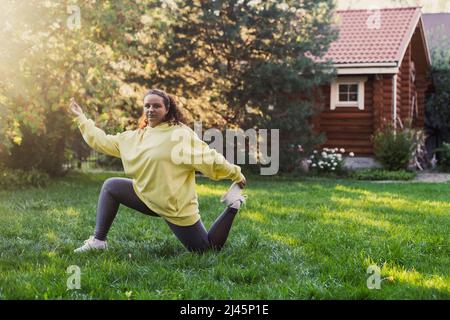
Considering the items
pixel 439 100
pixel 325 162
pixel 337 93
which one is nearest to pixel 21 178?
pixel 325 162

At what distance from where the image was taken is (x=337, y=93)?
17.0 m

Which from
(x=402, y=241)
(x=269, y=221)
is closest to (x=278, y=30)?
(x=269, y=221)

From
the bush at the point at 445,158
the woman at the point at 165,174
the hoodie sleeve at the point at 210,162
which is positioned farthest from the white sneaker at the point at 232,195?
the bush at the point at 445,158

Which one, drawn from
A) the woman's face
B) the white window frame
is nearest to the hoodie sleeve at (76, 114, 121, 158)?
the woman's face

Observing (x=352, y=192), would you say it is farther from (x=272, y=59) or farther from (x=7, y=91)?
(x=7, y=91)

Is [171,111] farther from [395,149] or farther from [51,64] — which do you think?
[395,149]

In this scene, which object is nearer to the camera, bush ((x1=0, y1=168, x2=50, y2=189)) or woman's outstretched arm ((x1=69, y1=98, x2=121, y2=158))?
woman's outstretched arm ((x1=69, y1=98, x2=121, y2=158))

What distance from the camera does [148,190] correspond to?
475 centimetres

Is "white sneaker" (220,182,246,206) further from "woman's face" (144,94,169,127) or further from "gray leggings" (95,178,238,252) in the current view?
"woman's face" (144,94,169,127)

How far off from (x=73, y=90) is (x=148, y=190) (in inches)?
205

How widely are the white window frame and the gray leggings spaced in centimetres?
1236

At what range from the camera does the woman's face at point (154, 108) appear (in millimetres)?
4715

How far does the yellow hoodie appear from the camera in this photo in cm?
460

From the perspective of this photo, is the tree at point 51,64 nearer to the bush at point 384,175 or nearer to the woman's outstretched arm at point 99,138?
the woman's outstretched arm at point 99,138
